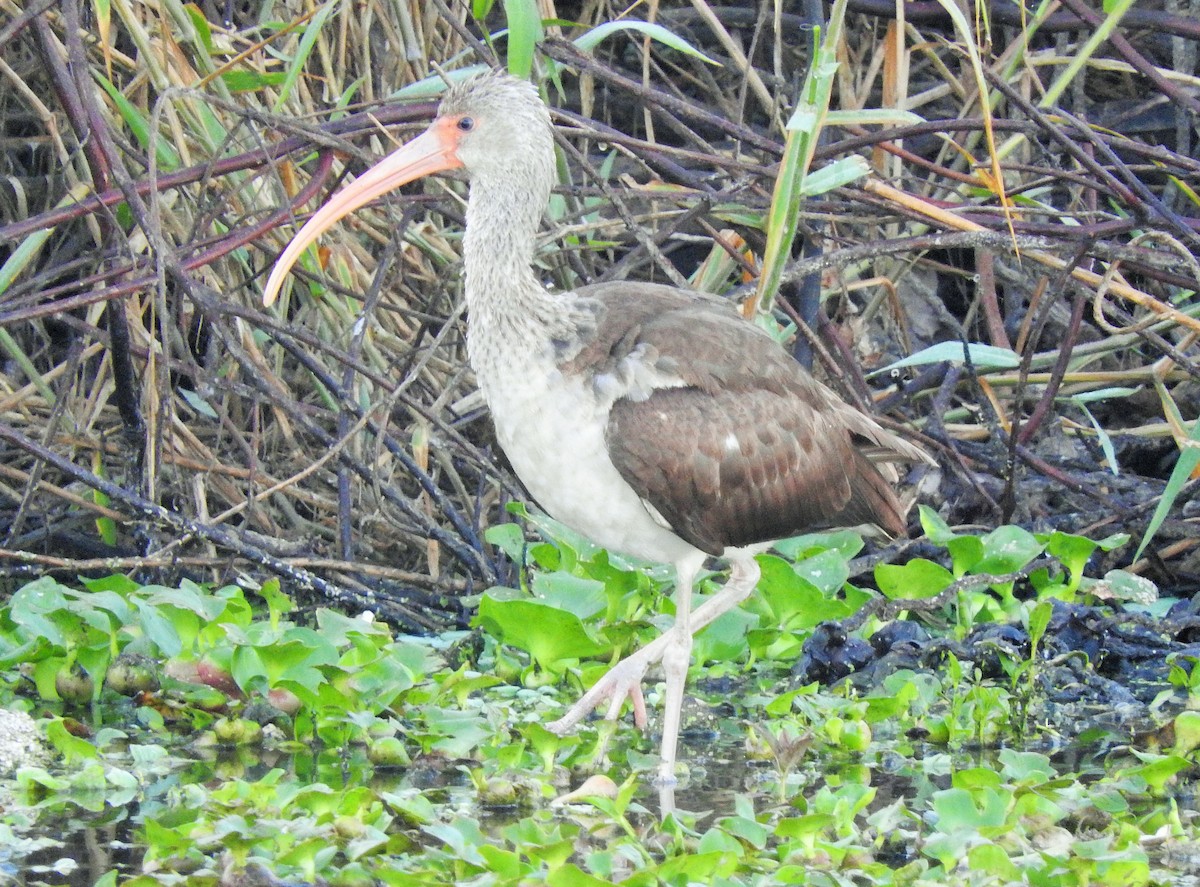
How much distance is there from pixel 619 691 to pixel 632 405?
895mm

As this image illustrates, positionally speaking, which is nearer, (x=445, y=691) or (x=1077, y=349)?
(x=445, y=691)

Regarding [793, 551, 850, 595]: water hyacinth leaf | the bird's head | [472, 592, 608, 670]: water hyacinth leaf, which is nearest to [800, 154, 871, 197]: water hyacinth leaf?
the bird's head

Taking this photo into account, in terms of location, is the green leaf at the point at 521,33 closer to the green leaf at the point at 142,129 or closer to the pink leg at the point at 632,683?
the green leaf at the point at 142,129

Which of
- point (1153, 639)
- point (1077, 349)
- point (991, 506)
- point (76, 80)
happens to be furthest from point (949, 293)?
point (76, 80)

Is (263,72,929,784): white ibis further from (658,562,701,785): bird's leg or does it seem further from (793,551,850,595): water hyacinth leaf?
(793,551,850,595): water hyacinth leaf

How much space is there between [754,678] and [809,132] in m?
1.93

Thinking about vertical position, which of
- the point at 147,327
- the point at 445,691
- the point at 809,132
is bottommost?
the point at 445,691

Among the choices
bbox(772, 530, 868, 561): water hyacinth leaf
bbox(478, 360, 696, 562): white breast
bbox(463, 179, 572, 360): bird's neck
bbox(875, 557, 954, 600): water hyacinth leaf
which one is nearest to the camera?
bbox(478, 360, 696, 562): white breast

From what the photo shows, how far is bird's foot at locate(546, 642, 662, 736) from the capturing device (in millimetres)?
4949

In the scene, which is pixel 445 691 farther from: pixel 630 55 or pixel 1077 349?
pixel 630 55

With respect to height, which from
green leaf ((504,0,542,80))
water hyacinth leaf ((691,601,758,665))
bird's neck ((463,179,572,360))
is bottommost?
water hyacinth leaf ((691,601,758,665))

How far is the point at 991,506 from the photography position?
6.80 metres

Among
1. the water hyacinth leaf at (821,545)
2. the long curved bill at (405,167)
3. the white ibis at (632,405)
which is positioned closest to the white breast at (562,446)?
the white ibis at (632,405)

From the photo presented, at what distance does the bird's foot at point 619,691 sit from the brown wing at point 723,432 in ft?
1.33
